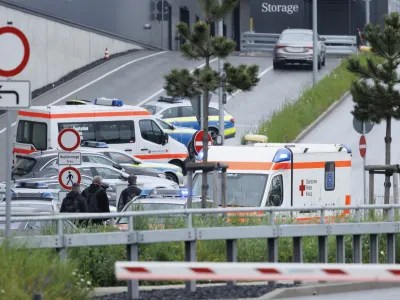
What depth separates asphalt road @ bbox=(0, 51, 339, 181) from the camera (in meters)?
46.5

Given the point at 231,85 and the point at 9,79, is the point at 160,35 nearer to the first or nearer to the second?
the point at 231,85

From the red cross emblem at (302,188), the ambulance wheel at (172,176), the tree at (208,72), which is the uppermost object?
the tree at (208,72)

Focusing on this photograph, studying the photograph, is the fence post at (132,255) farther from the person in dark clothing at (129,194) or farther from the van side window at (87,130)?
the van side window at (87,130)

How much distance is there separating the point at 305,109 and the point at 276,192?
2089 cm

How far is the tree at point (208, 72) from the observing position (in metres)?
21.2

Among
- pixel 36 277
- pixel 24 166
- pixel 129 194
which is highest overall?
pixel 24 166

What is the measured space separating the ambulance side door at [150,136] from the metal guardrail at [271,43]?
2650 cm

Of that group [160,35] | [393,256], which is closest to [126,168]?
[393,256]

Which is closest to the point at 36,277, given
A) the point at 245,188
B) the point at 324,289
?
the point at 324,289

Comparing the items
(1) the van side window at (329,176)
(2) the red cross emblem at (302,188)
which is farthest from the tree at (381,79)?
(2) the red cross emblem at (302,188)

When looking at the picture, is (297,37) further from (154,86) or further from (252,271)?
(252,271)

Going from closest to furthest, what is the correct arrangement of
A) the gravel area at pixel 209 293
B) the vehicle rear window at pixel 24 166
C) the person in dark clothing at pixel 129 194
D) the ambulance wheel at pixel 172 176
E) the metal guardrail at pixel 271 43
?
the gravel area at pixel 209 293, the person in dark clothing at pixel 129 194, the vehicle rear window at pixel 24 166, the ambulance wheel at pixel 172 176, the metal guardrail at pixel 271 43

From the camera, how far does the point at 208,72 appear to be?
21.1m

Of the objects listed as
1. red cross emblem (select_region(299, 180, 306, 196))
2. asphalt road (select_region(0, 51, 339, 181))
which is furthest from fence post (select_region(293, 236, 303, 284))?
asphalt road (select_region(0, 51, 339, 181))
